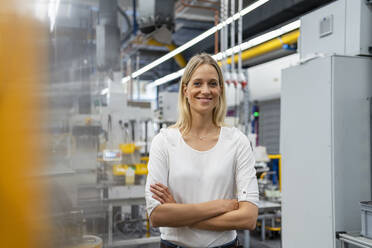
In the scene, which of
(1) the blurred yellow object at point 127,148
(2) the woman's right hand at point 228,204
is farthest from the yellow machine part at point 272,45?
(2) the woman's right hand at point 228,204

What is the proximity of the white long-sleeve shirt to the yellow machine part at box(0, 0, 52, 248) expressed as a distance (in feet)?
1.91

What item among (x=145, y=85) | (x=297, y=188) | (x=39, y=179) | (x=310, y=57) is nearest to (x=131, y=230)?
(x=297, y=188)

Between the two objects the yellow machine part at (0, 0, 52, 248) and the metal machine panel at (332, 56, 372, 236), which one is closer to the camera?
the yellow machine part at (0, 0, 52, 248)

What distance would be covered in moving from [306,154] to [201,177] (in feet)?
5.59

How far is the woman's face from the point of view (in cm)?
141

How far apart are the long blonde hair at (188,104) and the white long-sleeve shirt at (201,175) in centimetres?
9

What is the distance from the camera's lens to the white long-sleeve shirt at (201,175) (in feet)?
4.29

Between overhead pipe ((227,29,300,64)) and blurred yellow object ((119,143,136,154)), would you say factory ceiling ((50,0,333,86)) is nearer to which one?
overhead pipe ((227,29,300,64))

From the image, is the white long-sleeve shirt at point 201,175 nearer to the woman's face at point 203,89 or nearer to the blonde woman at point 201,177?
the blonde woman at point 201,177

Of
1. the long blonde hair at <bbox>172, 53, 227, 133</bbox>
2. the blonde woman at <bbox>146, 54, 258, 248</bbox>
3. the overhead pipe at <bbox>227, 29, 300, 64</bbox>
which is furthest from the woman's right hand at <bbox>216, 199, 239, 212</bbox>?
the overhead pipe at <bbox>227, 29, 300, 64</bbox>

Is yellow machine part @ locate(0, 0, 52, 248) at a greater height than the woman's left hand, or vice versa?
yellow machine part @ locate(0, 0, 52, 248)

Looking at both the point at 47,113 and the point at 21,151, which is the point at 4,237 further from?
the point at 47,113

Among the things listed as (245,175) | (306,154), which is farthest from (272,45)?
(245,175)

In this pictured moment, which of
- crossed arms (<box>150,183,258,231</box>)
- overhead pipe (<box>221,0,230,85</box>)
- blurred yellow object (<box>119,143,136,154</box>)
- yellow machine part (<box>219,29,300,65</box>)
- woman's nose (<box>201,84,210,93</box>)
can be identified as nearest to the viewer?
crossed arms (<box>150,183,258,231</box>)
